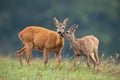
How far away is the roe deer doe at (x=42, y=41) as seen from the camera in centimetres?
2030

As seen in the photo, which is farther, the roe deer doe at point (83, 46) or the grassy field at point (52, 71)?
the roe deer doe at point (83, 46)

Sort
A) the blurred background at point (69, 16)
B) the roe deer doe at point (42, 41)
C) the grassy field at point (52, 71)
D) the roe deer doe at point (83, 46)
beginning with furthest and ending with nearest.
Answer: the blurred background at point (69, 16), the roe deer doe at point (42, 41), the roe deer doe at point (83, 46), the grassy field at point (52, 71)

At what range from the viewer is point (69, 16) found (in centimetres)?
5722

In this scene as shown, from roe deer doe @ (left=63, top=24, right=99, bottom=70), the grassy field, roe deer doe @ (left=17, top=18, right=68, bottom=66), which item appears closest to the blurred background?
roe deer doe @ (left=17, top=18, right=68, bottom=66)

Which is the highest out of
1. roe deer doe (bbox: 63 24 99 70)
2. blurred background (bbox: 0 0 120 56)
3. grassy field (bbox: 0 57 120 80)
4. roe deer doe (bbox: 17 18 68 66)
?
blurred background (bbox: 0 0 120 56)

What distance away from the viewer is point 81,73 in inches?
727

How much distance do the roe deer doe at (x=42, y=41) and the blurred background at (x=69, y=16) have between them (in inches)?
1124

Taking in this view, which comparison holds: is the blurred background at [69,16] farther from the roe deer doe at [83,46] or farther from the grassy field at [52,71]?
the grassy field at [52,71]

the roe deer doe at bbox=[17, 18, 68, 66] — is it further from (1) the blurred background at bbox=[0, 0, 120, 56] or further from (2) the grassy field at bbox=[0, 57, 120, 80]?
(1) the blurred background at bbox=[0, 0, 120, 56]

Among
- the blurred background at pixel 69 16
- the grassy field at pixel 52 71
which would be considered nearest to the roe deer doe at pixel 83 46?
the grassy field at pixel 52 71

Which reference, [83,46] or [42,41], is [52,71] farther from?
[42,41]

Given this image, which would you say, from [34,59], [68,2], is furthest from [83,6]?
[34,59]

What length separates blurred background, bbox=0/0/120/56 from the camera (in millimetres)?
54094

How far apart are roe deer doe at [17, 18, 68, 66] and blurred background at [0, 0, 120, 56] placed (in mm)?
28561
